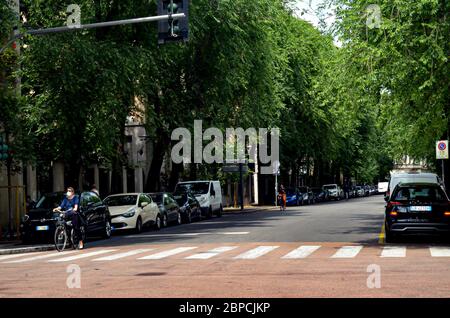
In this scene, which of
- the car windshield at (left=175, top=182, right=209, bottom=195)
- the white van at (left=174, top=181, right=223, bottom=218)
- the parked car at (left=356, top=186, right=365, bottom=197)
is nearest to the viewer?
the white van at (left=174, top=181, right=223, bottom=218)

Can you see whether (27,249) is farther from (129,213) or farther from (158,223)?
(158,223)

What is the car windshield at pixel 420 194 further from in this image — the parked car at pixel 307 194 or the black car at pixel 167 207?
the parked car at pixel 307 194

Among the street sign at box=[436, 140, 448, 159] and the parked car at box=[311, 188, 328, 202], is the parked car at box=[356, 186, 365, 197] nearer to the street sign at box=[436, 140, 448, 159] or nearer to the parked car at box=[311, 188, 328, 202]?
the parked car at box=[311, 188, 328, 202]

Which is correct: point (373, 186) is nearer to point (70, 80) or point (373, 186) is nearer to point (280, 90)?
point (280, 90)

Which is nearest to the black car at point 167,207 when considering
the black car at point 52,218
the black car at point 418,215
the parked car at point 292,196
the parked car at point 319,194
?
the black car at point 52,218

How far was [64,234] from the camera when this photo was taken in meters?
23.5

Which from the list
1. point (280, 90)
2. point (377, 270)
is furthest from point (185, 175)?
point (377, 270)

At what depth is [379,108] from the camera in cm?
2492

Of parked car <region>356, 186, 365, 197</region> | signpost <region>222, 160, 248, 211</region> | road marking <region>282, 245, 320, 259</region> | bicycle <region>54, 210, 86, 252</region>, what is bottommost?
parked car <region>356, 186, 365, 197</region>

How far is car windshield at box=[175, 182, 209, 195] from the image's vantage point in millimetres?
44844

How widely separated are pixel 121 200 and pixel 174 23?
14.2 m

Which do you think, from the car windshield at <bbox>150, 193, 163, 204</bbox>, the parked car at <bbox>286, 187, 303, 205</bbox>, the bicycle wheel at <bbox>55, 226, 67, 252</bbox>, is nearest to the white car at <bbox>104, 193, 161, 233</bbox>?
the car windshield at <bbox>150, 193, 163, 204</bbox>

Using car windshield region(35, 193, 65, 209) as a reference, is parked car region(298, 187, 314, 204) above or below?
below

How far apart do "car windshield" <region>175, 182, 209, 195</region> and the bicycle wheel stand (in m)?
21.3
